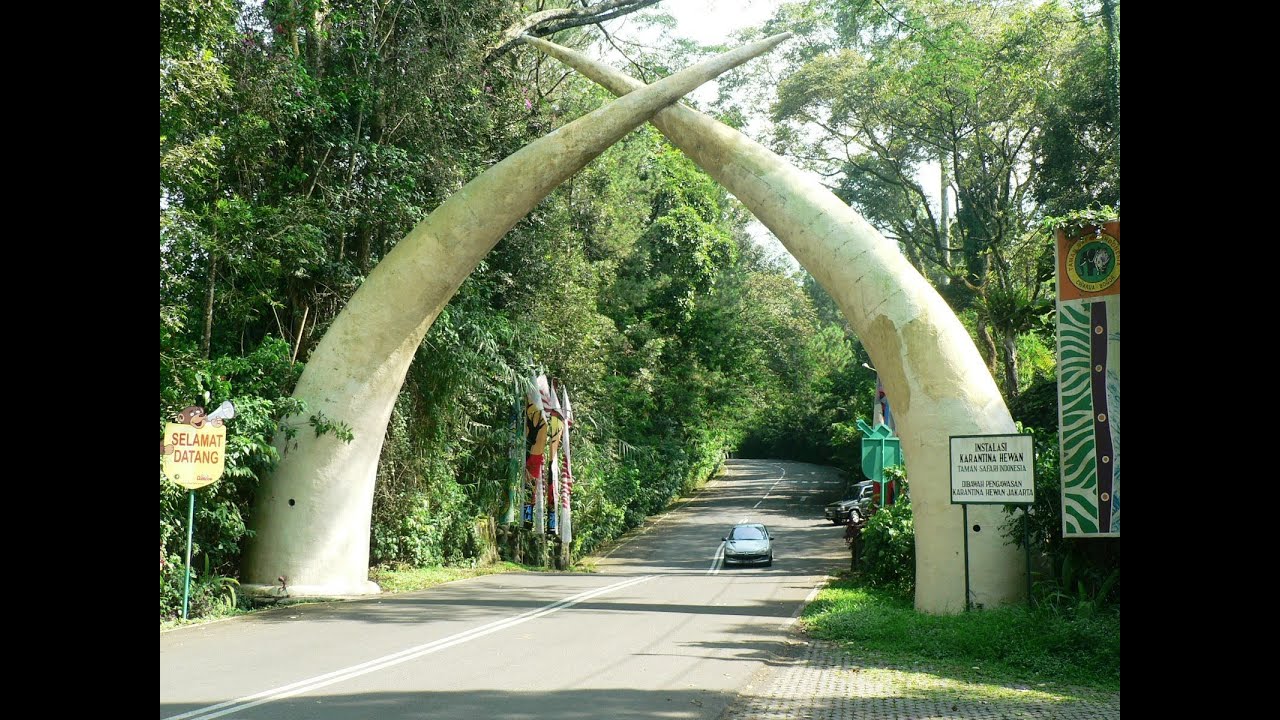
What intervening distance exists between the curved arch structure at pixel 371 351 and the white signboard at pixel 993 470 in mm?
8422

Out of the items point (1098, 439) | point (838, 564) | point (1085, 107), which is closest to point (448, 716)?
point (1098, 439)

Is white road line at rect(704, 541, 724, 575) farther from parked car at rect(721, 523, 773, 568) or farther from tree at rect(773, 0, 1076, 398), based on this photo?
tree at rect(773, 0, 1076, 398)

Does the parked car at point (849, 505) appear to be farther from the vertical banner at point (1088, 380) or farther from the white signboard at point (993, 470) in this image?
the vertical banner at point (1088, 380)

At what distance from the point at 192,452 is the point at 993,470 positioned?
10232mm

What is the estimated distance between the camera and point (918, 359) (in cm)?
1465

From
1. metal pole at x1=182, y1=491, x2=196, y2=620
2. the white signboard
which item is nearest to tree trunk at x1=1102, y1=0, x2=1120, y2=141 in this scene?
the white signboard

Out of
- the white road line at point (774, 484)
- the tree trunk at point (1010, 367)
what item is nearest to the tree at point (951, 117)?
the tree trunk at point (1010, 367)

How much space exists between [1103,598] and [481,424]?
1627 centimetres

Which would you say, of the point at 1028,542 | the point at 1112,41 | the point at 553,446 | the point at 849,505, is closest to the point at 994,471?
the point at 1028,542

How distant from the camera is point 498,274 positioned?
23375 millimetres

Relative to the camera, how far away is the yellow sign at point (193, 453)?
12914 mm

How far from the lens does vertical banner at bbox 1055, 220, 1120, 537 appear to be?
34.2 ft

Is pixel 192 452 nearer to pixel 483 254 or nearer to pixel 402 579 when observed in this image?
pixel 483 254
